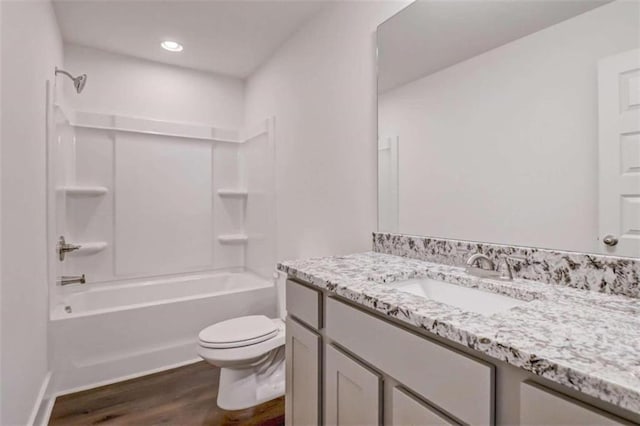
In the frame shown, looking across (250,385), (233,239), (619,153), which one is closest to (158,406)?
(250,385)

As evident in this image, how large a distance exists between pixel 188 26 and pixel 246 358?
2.23 meters

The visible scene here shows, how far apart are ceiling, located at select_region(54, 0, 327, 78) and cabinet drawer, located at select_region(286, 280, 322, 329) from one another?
1752 millimetres

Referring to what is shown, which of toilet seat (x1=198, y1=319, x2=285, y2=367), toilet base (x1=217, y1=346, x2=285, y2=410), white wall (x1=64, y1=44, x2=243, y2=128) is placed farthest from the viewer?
white wall (x1=64, y1=44, x2=243, y2=128)

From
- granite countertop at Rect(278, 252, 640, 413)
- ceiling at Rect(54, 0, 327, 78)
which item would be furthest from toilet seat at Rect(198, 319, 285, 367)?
ceiling at Rect(54, 0, 327, 78)

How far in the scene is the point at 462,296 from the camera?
1.12m

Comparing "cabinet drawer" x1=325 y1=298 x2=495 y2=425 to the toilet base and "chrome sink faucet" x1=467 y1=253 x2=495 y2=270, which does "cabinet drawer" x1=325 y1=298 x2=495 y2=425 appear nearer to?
"chrome sink faucet" x1=467 y1=253 x2=495 y2=270

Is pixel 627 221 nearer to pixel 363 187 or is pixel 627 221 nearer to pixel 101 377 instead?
pixel 363 187

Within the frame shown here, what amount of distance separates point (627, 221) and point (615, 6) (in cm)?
61

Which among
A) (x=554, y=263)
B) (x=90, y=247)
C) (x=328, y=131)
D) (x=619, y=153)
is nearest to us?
(x=619, y=153)

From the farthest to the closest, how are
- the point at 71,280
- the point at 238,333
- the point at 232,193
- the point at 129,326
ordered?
the point at 232,193
the point at 71,280
the point at 129,326
the point at 238,333

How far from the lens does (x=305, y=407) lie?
127cm

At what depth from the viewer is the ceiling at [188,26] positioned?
6.93ft

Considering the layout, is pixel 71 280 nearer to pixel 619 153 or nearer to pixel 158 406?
pixel 158 406

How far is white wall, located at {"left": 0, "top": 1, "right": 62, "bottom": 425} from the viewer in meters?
1.29
